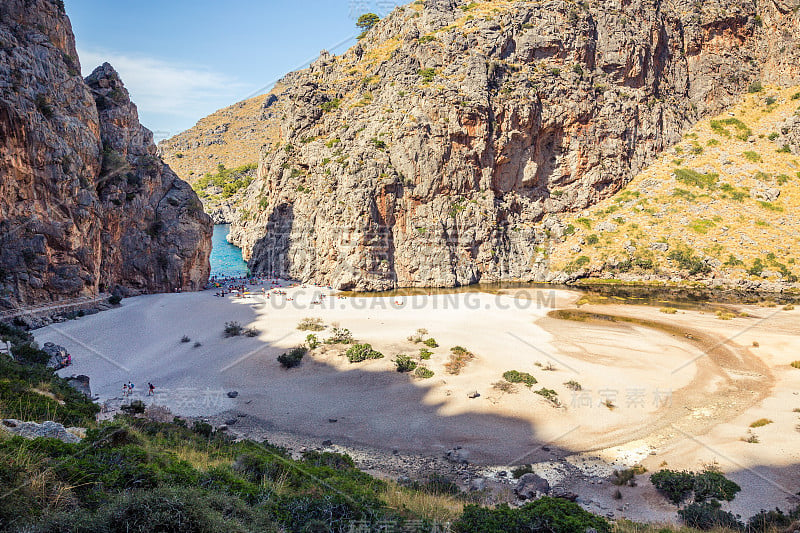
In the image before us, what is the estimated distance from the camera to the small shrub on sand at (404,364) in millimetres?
25297

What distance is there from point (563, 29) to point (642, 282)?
37.8m

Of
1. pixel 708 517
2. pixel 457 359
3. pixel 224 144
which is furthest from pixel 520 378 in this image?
pixel 224 144

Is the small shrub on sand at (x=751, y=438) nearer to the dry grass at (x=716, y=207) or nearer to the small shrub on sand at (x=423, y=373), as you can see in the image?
the small shrub on sand at (x=423, y=373)

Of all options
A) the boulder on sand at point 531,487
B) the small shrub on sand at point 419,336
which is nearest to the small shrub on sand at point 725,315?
the small shrub on sand at point 419,336

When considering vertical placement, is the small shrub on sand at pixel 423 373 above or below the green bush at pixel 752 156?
below

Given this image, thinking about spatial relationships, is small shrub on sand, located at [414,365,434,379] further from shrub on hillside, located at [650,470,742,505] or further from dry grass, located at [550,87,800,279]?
dry grass, located at [550,87,800,279]

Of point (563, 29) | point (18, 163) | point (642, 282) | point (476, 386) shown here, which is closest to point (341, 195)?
point (18, 163)

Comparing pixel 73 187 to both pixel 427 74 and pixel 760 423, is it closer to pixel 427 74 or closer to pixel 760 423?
pixel 427 74

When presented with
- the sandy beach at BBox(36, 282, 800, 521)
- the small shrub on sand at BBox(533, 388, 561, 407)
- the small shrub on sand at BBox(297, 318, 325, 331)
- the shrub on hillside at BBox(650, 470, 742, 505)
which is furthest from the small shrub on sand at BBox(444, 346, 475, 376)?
the shrub on hillside at BBox(650, 470, 742, 505)

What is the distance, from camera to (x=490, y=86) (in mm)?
54688

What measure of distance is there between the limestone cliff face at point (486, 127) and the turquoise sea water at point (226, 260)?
3169mm

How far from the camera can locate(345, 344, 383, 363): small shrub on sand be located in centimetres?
2664

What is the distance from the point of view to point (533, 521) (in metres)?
8.17

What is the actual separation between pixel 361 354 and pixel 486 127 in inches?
1464
